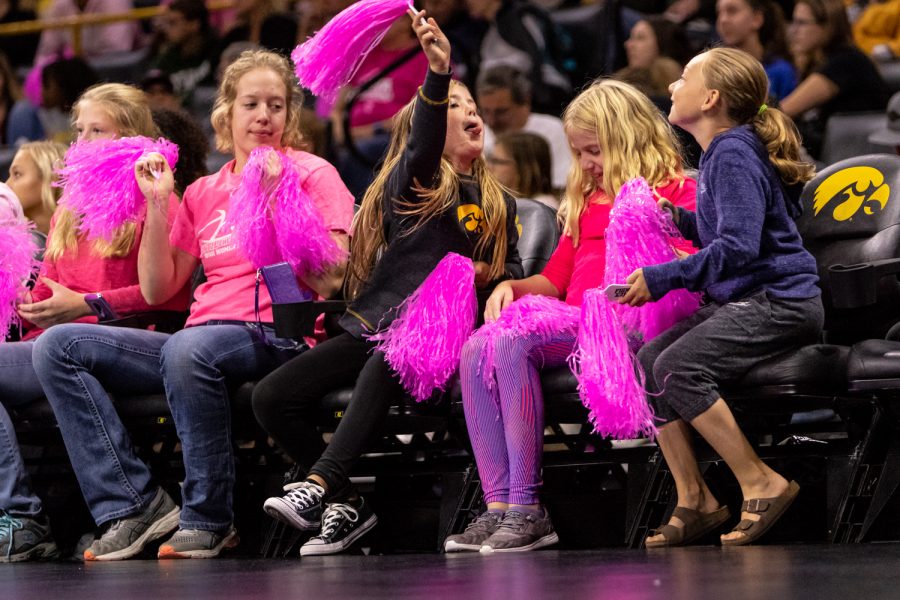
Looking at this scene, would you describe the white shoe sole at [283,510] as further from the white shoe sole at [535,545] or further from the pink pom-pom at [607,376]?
the pink pom-pom at [607,376]

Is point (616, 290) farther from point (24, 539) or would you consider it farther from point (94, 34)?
point (94, 34)

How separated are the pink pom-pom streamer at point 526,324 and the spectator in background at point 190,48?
4427mm

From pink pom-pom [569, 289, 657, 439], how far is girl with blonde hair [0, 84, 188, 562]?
4.61ft

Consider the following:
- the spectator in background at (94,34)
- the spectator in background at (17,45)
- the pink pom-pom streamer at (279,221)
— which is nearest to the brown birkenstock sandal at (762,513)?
the pink pom-pom streamer at (279,221)

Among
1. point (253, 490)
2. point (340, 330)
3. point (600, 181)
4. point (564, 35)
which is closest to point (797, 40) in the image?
point (564, 35)

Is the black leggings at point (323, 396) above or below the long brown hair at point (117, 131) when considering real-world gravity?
below

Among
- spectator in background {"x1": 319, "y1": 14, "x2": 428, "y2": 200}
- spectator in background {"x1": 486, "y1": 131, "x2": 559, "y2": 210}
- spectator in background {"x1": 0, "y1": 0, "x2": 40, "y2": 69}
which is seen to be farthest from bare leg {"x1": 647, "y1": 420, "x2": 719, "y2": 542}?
spectator in background {"x1": 0, "y1": 0, "x2": 40, "y2": 69}

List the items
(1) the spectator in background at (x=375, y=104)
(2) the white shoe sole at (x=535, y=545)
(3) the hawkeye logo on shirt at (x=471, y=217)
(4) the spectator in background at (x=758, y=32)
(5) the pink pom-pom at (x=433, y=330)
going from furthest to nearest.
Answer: (1) the spectator in background at (x=375, y=104) < (4) the spectator in background at (x=758, y=32) < (3) the hawkeye logo on shirt at (x=471, y=217) < (5) the pink pom-pom at (x=433, y=330) < (2) the white shoe sole at (x=535, y=545)

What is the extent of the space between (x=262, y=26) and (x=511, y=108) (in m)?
2.21

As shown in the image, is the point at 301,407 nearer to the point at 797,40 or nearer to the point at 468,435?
the point at 468,435

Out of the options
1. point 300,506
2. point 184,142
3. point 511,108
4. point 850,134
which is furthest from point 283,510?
point 850,134

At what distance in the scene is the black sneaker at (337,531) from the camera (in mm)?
3396

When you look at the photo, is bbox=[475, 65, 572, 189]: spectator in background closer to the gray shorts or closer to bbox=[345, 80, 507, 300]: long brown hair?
bbox=[345, 80, 507, 300]: long brown hair

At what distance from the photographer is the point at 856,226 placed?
11.2 ft
